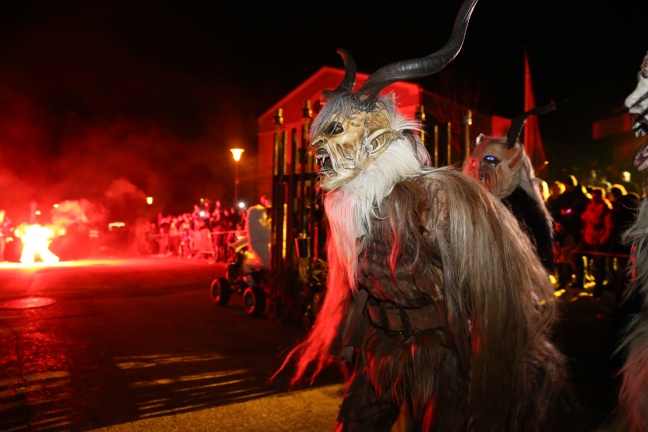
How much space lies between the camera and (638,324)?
186 cm

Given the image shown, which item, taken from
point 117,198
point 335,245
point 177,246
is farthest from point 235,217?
point 117,198

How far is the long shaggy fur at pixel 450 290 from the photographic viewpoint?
83.1 inches

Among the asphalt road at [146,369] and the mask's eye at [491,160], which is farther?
the mask's eye at [491,160]

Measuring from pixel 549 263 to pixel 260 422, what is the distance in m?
2.83

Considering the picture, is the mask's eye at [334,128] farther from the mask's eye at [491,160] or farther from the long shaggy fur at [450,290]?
the mask's eye at [491,160]

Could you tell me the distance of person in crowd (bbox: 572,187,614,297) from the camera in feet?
26.4

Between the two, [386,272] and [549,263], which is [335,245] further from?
[549,263]

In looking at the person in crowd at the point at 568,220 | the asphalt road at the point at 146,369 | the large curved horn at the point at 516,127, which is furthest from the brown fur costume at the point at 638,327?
the person in crowd at the point at 568,220

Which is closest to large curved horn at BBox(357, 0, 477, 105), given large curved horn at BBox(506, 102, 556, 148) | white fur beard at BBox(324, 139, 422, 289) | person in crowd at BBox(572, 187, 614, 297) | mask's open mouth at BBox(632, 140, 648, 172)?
white fur beard at BBox(324, 139, 422, 289)

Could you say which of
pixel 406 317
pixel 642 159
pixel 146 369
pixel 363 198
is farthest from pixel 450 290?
pixel 146 369

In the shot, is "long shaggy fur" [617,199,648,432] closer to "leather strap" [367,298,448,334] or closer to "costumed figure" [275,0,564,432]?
"costumed figure" [275,0,564,432]

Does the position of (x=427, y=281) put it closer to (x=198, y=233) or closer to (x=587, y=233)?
(x=587, y=233)

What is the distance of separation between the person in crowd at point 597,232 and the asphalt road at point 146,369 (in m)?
5.33

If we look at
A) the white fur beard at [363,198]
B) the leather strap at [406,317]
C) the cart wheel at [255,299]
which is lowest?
the cart wheel at [255,299]
